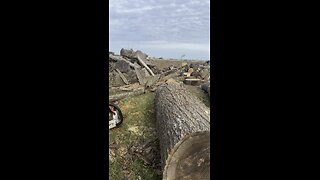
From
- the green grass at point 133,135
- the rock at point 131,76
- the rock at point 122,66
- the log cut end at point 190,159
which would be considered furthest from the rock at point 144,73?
the log cut end at point 190,159

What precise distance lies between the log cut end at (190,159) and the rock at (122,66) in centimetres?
776

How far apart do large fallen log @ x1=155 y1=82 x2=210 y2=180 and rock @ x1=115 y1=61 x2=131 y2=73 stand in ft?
18.7

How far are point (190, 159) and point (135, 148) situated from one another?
182cm

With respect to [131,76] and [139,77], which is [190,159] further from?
[131,76]

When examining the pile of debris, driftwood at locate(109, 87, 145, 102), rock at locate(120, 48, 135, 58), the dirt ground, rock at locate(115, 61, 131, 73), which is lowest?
the dirt ground

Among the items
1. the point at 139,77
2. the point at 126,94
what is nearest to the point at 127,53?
the point at 139,77

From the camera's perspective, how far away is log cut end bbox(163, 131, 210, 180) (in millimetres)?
2678

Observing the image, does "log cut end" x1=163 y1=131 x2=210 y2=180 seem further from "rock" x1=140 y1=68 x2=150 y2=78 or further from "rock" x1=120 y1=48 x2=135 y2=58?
"rock" x1=120 y1=48 x2=135 y2=58

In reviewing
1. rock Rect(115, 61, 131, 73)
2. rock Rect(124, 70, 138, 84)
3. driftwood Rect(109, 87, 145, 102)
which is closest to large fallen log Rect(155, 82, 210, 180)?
driftwood Rect(109, 87, 145, 102)

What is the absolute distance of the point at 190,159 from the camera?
276cm

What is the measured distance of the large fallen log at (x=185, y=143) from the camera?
106 inches
